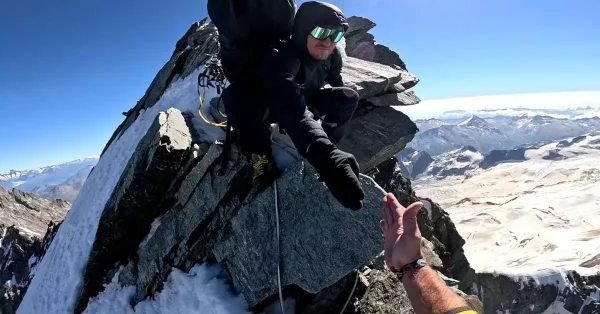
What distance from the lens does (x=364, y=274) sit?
8344mm

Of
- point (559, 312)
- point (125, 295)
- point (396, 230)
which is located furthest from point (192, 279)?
point (559, 312)

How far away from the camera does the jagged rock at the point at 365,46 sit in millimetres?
17578

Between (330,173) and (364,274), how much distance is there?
166 inches

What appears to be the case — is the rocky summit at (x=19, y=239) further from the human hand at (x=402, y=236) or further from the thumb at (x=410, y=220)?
the thumb at (x=410, y=220)

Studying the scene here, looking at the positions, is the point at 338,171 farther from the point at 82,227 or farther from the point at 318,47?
the point at 82,227

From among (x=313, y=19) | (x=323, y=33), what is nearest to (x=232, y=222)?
(x=323, y=33)

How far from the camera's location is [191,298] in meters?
8.52

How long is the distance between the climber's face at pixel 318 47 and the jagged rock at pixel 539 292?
26940 millimetres

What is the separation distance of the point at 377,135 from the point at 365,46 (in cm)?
890

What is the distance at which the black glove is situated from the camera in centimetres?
511

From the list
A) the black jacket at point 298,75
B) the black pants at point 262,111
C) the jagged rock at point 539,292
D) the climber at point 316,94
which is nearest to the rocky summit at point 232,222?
the black pants at point 262,111

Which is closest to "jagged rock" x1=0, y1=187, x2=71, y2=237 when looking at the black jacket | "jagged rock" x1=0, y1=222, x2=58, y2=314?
"jagged rock" x1=0, y1=222, x2=58, y2=314

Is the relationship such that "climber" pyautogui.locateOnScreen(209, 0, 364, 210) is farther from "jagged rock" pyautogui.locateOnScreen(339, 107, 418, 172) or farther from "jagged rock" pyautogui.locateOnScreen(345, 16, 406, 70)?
"jagged rock" pyautogui.locateOnScreen(345, 16, 406, 70)

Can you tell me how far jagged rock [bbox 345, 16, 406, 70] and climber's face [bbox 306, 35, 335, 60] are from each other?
11.2 meters
